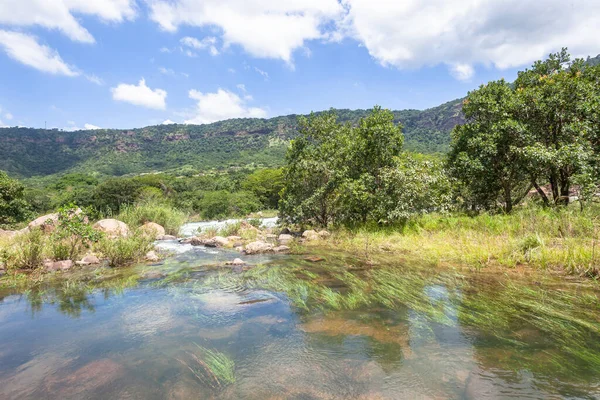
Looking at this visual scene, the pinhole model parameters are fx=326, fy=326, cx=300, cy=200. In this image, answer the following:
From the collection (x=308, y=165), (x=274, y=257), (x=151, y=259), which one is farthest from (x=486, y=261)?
(x=151, y=259)

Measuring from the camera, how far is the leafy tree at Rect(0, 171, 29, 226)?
850 inches

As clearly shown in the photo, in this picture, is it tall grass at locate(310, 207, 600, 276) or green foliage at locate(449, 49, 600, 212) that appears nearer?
tall grass at locate(310, 207, 600, 276)

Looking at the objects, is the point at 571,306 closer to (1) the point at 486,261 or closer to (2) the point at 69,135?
(1) the point at 486,261

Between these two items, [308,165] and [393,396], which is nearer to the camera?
[393,396]

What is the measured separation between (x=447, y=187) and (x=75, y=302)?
593 inches

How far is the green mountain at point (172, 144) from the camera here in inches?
5108

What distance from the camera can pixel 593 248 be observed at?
8.09 metres

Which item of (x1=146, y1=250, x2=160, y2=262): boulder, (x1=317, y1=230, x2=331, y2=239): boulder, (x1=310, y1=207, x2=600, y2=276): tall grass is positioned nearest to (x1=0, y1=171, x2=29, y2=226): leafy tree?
(x1=146, y1=250, x2=160, y2=262): boulder

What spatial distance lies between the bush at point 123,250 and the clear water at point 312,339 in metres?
3.26

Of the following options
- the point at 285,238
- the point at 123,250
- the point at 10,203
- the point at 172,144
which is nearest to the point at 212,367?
the point at 123,250

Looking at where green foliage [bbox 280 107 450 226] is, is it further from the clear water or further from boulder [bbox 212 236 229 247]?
the clear water

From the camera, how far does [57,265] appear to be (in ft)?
38.6

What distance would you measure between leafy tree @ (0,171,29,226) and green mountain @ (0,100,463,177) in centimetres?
9623

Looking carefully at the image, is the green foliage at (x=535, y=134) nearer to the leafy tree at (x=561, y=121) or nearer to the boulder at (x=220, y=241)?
the leafy tree at (x=561, y=121)
